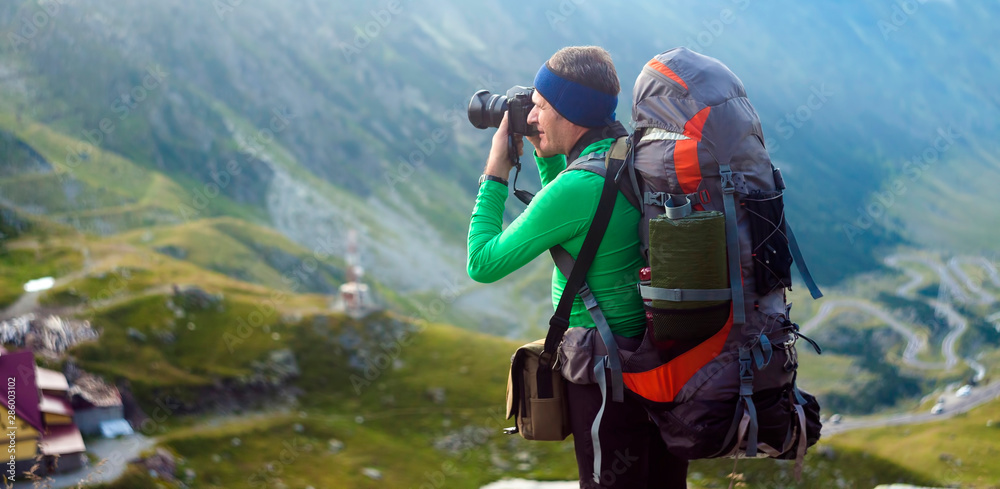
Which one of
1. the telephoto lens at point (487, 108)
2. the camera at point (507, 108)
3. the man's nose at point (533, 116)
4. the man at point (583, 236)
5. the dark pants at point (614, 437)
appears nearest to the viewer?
the man at point (583, 236)

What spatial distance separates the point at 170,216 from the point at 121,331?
110694 mm

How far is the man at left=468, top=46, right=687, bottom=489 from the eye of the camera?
5227 mm

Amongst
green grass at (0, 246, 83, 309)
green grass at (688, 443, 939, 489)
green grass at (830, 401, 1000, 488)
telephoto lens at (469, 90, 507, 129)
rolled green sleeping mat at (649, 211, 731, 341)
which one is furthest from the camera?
green grass at (0, 246, 83, 309)

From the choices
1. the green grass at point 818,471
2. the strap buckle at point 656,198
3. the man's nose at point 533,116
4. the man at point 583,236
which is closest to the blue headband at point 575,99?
the man at point 583,236

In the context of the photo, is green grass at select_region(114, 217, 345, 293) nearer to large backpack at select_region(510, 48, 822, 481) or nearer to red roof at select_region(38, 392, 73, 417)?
red roof at select_region(38, 392, 73, 417)

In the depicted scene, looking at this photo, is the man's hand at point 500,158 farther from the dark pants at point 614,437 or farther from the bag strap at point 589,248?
the dark pants at point 614,437

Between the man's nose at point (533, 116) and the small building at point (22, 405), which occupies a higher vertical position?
the man's nose at point (533, 116)

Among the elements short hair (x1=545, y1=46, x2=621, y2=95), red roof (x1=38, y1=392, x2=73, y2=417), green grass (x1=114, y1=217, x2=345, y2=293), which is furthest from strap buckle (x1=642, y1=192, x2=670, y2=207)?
green grass (x1=114, y1=217, x2=345, y2=293)

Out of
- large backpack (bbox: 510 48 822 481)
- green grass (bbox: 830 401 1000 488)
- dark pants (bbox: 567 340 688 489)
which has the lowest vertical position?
green grass (bbox: 830 401 1000 488)

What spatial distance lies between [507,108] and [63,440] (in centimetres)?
2394

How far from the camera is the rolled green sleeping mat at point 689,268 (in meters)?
4.88

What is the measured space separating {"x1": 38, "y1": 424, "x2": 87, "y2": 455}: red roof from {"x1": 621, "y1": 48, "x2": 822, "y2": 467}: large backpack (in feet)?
77.0

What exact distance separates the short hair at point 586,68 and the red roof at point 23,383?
18.3 metres

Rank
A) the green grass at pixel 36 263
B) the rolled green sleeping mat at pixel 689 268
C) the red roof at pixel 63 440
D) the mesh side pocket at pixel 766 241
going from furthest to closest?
the green grass at pixel 36 263 → the red roof at pixel 63 440 → the mesh side pocket at pixel 766 241 → the rolled green sleeping mat at pixel 689 268
